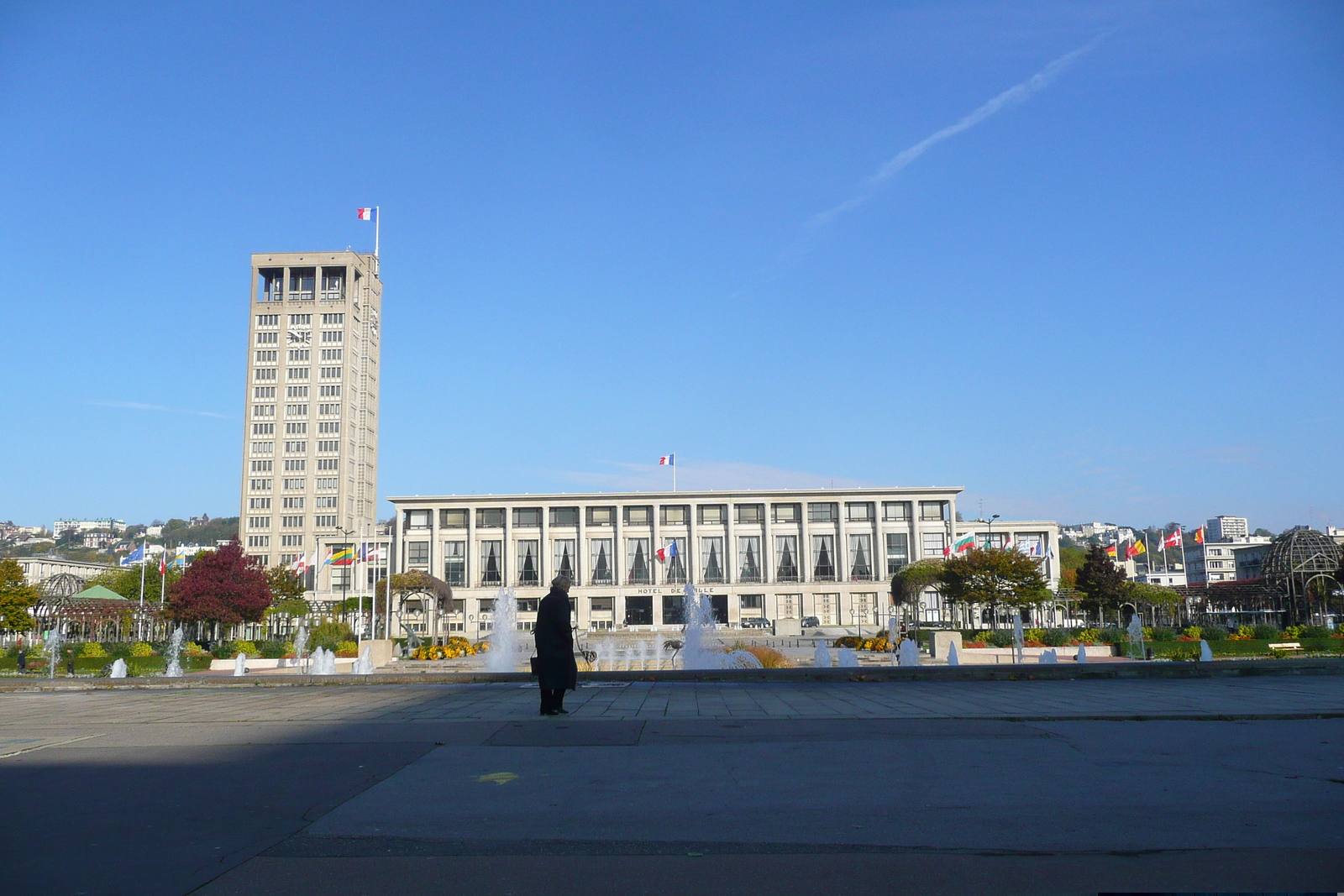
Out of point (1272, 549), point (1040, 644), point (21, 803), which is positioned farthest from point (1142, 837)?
point (1272, 549)

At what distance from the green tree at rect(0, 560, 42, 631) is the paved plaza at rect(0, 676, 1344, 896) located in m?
40.5

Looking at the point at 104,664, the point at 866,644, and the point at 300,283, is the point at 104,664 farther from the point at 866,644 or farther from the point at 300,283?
the point at 300,283

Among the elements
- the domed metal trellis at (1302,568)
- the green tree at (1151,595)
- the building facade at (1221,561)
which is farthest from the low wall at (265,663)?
the building facade at (1221,561)

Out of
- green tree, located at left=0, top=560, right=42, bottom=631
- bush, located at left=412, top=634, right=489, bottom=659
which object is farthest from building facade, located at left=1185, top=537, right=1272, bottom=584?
green tree, located at left=0, top=560, right=42, bottom=631

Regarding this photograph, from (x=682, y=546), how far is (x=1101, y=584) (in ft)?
154

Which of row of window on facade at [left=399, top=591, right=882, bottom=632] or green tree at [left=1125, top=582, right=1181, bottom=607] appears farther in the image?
row of window on facade at [left=399, top=591, right=882, bottom=632]

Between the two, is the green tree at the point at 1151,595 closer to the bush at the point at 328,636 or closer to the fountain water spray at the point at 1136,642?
the fountain water spray at the point at 1136,642

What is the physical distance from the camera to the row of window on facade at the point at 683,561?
93750 mm

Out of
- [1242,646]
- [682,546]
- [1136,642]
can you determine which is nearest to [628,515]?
[682,546]

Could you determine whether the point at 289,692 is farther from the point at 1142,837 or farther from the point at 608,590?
the point at 608,590

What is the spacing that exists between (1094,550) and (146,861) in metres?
60.4

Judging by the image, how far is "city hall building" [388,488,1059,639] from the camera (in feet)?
305

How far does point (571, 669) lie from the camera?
10.7 metres

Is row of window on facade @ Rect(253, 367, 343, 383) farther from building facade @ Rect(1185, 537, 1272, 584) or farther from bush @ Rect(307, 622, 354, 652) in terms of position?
building facade @ Rect(1185, 537, 1272, 584)
